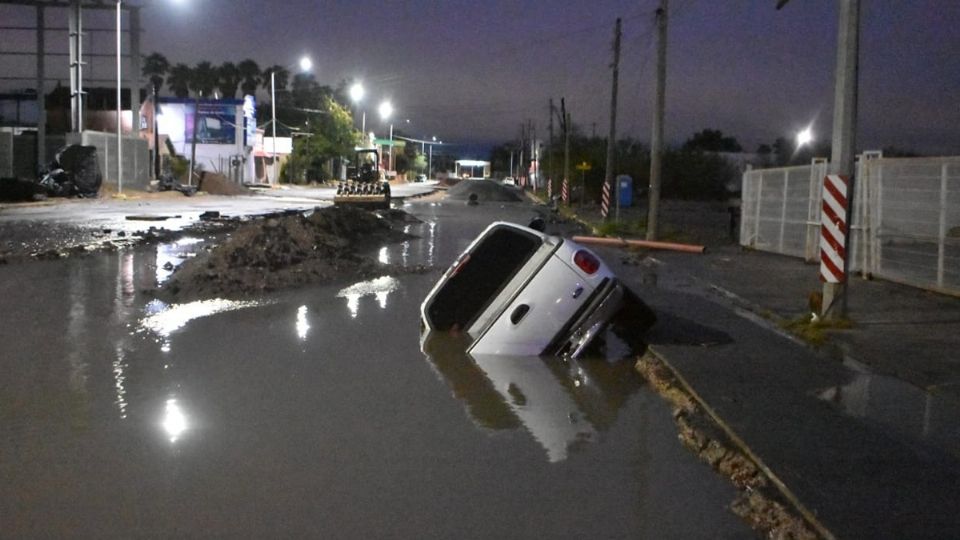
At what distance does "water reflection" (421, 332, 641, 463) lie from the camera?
8.19m

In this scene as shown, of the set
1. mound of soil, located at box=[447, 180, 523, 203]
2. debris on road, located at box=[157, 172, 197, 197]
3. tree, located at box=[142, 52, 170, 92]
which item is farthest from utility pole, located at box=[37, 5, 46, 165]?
tree, located at box=[142, 52, 170, 92]

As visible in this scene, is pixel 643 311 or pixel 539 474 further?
pixel 643 311

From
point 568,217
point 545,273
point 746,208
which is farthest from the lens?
point 568,217

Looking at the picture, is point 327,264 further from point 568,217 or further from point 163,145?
point 163,145

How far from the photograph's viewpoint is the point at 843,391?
9320 mm

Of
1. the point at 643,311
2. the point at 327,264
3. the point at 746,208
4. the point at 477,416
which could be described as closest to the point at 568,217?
the point at 746,208

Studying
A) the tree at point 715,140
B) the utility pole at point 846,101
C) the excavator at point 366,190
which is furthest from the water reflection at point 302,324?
the tree at point 715,140

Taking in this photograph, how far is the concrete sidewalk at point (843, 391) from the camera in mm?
6121

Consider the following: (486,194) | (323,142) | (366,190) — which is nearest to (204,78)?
(323,142)

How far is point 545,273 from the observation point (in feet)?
34.3

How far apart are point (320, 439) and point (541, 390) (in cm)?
254

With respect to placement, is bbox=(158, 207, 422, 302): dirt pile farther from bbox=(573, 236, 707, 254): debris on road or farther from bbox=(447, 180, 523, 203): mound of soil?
bbox=(447, 180, 523, 203): mound of soil

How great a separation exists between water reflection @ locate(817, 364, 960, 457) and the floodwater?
1.53 m

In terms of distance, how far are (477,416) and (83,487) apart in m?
3.12
